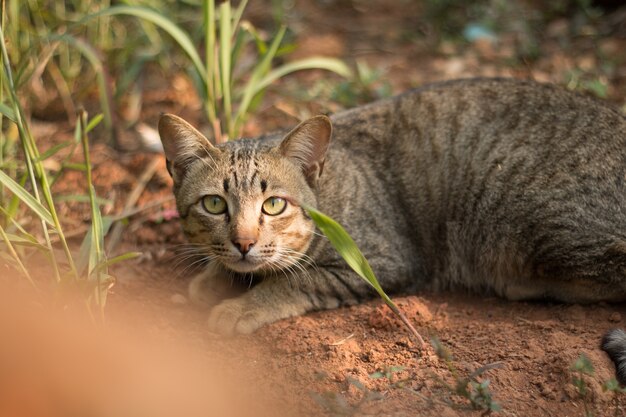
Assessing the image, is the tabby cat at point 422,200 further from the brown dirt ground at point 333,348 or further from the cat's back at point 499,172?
the brown dirt ground at point 333,348

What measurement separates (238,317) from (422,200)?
1.34 meters

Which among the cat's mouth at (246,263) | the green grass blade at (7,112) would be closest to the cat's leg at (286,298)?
the cat's mouth at (246,263)

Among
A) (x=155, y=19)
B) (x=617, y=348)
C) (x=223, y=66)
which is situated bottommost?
(x=617, y=348)

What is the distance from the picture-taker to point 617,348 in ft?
10.3

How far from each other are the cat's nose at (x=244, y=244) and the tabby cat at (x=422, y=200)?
0.01m

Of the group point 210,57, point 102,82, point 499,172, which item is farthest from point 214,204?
point 102,82

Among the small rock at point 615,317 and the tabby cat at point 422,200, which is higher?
the tabby cat at point 422,200

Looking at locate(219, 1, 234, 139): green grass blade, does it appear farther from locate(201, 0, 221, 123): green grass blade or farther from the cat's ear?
the cat's ear

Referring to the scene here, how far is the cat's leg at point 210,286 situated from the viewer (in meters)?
3.98

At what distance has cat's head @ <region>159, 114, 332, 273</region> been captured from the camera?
3.52 m

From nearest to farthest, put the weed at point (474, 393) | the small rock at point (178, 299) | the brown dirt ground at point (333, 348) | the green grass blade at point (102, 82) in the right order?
the weed at point (474, 393) < the brown dirt ground at point (333, 348) < the small rock at point (178, 299) < the green grass blade at point (102, 82)

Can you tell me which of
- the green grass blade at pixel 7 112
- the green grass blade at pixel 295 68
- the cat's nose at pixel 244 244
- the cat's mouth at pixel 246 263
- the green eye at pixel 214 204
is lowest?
the cat's mouth at pixel 246 263

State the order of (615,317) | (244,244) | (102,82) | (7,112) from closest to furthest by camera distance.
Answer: (7,112), (244,244), (615,317), (102,82)

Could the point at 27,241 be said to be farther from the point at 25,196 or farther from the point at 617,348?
the point at 617,348
